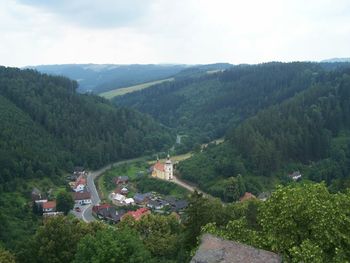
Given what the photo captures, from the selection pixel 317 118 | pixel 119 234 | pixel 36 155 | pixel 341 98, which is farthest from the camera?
pixel 341 98

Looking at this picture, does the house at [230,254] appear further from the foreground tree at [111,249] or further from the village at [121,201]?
the village at [121,201]

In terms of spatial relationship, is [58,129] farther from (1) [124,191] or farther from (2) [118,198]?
(2) [118,198]

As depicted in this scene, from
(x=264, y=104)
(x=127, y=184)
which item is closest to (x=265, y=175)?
(x=127, y=184)

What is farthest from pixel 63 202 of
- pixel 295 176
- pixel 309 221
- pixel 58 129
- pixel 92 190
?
pixel 309 221

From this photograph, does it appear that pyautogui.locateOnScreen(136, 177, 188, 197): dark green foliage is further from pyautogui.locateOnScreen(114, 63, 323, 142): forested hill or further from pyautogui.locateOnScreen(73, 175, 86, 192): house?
pyautogui.locateOnScreen(114, 63, 323, 142): forested hill

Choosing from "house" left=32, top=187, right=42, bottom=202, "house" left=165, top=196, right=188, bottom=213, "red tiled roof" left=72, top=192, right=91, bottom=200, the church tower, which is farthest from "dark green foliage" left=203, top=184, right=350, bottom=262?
the church tower

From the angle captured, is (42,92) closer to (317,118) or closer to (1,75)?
(1,75)
